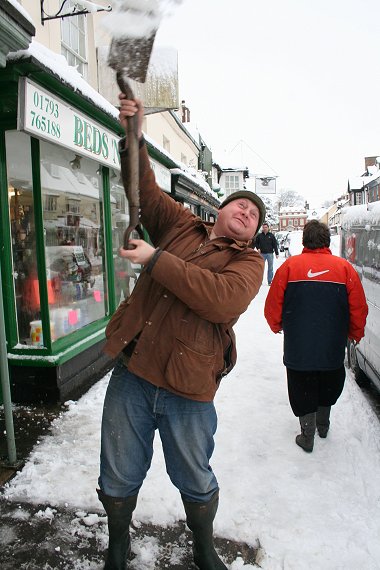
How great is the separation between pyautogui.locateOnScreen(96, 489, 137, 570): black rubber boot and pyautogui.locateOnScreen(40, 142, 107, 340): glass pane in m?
2.68

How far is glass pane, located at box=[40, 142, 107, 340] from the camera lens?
4.58 meters

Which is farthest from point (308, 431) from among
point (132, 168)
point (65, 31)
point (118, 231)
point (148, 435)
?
point (65, 31)

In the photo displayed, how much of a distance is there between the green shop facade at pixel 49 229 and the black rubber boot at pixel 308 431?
2.32 metres

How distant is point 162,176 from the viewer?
834cm

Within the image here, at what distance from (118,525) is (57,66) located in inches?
138

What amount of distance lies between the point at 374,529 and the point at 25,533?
80.7 inches

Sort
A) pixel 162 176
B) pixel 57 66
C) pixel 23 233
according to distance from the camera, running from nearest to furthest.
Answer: pixel 57 66
pixel 23 233
pixel 162 176

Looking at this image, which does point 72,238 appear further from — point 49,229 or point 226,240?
point 226,240

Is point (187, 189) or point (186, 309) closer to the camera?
point (186, 309)

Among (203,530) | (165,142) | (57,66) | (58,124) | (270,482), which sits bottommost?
(270,482)

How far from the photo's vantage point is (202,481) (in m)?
1.98

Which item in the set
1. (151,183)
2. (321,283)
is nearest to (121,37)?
(151,183)

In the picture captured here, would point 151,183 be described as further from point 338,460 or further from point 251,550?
point 338,460

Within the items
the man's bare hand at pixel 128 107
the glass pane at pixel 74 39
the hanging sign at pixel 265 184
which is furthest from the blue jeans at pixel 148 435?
the hanging sign at pixel 265 184
